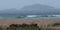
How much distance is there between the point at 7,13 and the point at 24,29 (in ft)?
122

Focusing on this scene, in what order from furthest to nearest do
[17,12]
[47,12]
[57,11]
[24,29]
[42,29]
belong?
[17,12] → [57,11] → [47,12] → [42,29] → [24,29]

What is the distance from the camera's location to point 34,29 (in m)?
16.0

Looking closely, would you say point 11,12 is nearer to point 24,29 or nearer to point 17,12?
point 17,12

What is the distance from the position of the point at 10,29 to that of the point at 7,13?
3691 cm

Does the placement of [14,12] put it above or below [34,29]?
below

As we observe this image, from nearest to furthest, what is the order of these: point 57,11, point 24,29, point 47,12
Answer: point 24,29, point 47,12, point 57,11

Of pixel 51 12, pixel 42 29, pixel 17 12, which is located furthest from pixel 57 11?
pixel 42 29

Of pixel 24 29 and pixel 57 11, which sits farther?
pixel 57 11

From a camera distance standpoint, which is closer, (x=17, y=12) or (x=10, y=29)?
(x=10, y=29)

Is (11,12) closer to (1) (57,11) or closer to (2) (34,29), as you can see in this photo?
(1) (57,11)

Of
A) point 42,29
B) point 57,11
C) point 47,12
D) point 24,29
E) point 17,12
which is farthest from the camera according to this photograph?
point 17,12

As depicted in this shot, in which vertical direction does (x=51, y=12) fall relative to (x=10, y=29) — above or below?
below

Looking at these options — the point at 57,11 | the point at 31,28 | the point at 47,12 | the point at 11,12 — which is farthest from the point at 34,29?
the point at 11,12

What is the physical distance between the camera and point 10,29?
16000 mm
